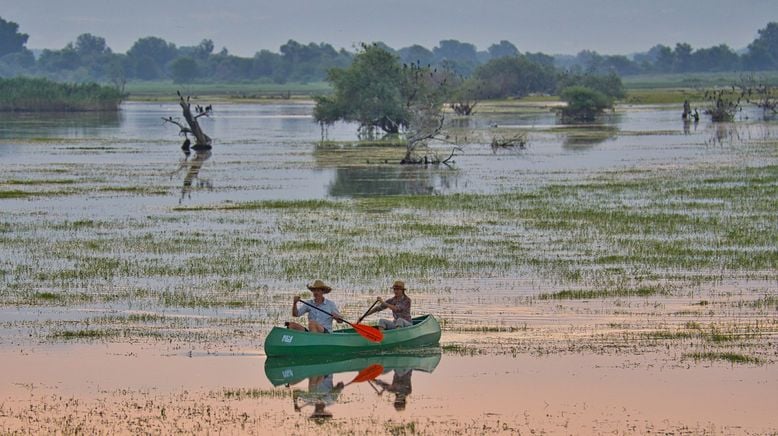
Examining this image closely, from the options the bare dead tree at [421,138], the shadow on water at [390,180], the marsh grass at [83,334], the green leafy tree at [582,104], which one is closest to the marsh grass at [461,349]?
the marsh grass at [83,334]

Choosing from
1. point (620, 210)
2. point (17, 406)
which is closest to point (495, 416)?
point (17, 406)

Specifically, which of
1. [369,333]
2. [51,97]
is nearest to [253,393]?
[369,333]

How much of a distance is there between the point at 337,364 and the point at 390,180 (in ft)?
99.3

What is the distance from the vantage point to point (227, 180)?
49.9m

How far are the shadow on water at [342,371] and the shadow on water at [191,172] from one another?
74.2ft

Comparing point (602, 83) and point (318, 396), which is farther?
point (602, 83)

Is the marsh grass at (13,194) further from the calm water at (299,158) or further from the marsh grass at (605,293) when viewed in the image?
the marsh grass at (605,293)

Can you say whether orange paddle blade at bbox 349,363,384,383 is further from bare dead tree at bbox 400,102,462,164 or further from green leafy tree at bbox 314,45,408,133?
green leafy tree at bbox 314,45,408,133

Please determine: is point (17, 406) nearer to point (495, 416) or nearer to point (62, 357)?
point (62, 357)

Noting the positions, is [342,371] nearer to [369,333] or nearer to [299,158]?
[369,333]

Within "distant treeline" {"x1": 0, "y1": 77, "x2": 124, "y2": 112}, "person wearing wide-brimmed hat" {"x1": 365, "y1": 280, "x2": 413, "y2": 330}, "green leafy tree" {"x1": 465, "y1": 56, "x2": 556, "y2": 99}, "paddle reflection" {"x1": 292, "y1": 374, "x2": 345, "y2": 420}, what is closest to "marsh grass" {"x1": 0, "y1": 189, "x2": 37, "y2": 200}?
"person wearing wide-brimmed hat" {"x1": 365, "y1": 280, "x2": 413, "y2": 330}

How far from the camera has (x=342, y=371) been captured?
19.2 metres

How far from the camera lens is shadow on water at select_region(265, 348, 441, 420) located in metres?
17.6

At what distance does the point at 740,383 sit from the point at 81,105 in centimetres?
11504
